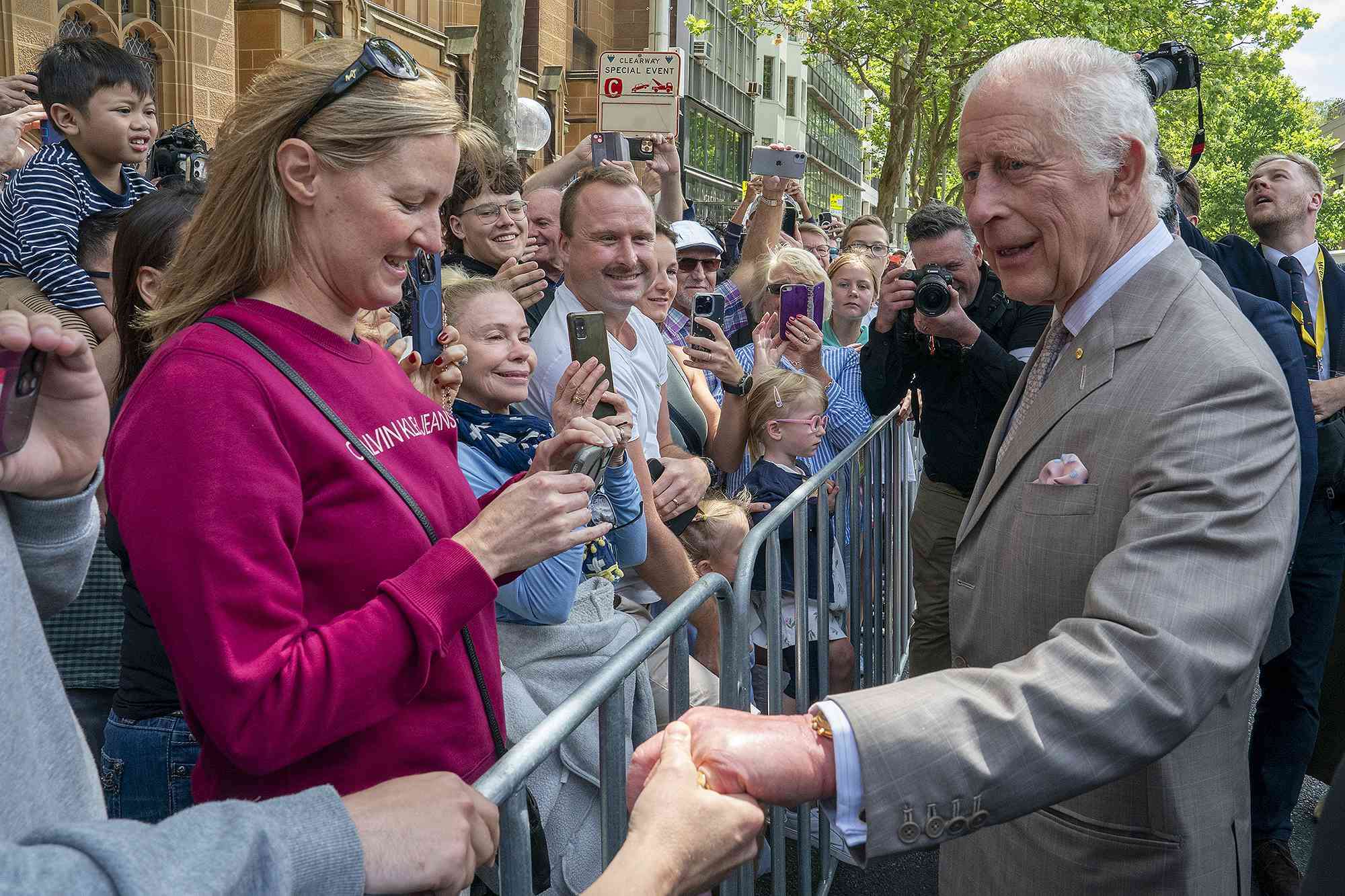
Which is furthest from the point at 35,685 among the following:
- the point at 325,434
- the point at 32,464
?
the point at 325,434

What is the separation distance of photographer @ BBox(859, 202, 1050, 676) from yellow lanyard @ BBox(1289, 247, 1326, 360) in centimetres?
120

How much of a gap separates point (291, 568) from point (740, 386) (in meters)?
3.15

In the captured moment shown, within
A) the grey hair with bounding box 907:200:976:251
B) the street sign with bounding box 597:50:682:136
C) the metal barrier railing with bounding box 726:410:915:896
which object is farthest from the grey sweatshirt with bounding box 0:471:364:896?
the street sign with bounding box 597:50:682:136

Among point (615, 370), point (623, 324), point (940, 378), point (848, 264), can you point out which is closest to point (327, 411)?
point (615, 370)

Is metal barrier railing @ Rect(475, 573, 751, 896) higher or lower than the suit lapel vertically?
lower

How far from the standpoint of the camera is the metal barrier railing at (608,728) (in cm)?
158

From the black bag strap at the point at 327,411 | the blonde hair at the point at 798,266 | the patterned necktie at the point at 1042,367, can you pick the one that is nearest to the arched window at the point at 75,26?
the blonde hair at the point at 798,266

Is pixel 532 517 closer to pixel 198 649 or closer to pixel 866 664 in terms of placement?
pixel 198 649

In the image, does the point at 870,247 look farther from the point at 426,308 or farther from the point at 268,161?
the point at 268,161

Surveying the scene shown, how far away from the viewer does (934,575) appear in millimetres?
→ 4863

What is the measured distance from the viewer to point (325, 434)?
5.92 ft

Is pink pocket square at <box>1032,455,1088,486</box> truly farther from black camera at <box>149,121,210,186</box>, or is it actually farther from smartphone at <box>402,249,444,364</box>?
black camera at <box>149,121,210,186</box>

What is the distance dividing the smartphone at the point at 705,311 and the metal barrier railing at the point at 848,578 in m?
0.81

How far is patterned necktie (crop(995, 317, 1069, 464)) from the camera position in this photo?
2.41 metres
